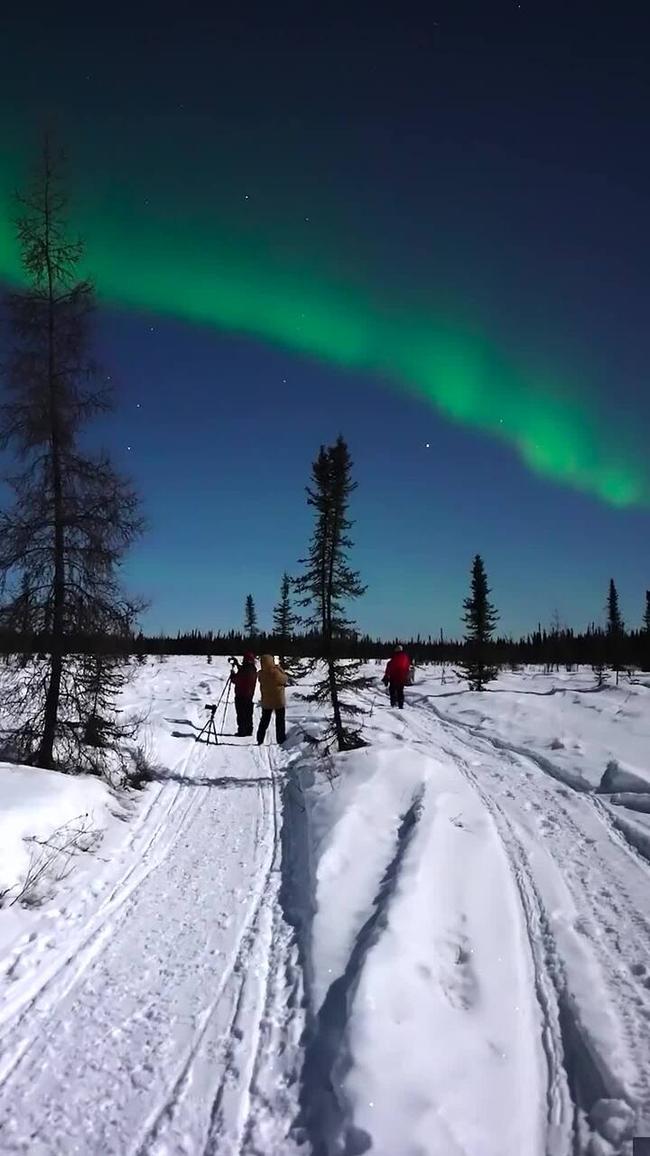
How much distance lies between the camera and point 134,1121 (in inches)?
128

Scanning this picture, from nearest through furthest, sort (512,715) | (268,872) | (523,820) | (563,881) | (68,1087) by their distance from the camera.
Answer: (68,1087) → (563,881) → (268,872) → (523,820) → (512,715)

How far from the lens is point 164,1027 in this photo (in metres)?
4.07

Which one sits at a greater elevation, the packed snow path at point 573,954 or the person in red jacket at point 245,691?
the person in red jacket at point 245,691

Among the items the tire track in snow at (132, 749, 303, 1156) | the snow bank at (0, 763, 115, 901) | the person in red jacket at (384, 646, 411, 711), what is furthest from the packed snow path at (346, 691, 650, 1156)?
the person in red jacket at (384, 646, 411, 711)

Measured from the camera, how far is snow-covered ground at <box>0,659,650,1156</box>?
3234 mm

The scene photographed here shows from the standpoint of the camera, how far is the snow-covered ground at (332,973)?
10.6ft

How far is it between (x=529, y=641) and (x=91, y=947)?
10662 centimetres

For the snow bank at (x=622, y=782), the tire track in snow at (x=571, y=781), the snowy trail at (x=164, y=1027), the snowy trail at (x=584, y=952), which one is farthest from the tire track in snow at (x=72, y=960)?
the snow bank at (x=622, y=782)

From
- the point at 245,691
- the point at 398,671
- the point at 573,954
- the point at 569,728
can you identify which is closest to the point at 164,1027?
the point at 573,954

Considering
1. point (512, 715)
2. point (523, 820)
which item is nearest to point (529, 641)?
point (512, 715)

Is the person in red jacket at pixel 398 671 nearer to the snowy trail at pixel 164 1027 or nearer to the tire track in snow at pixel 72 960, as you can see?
the tire track in snow at pixel 72 960

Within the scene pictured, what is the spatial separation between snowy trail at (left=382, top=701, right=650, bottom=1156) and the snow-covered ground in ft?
0.06

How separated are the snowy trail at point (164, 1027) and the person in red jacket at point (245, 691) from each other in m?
9.07

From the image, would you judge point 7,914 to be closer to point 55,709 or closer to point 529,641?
point 55,709
